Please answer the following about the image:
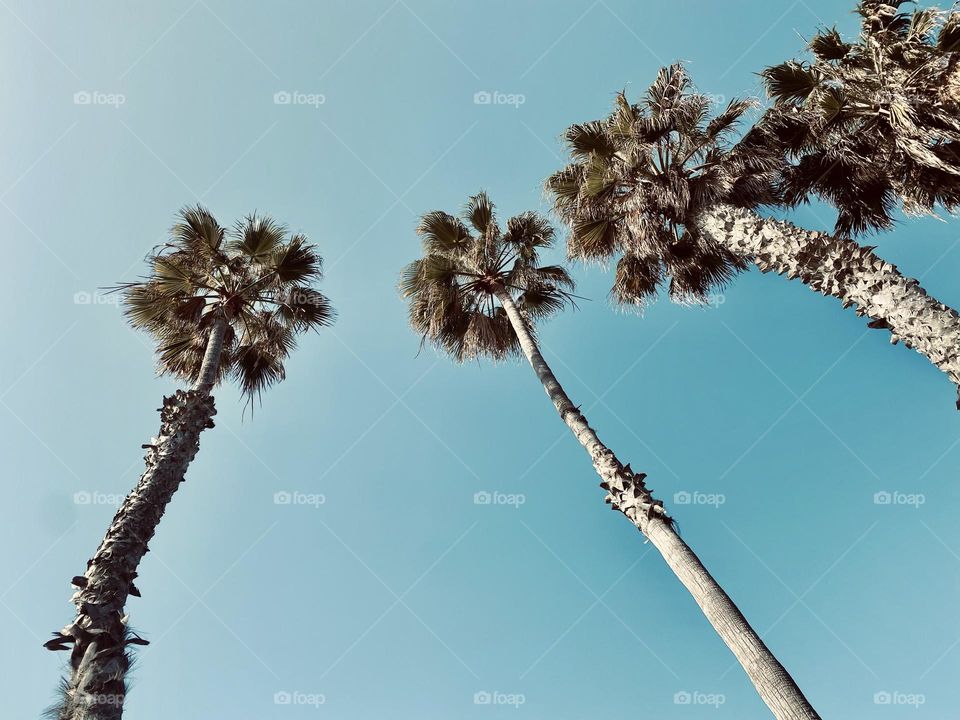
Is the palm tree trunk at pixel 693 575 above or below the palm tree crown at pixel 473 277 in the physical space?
below

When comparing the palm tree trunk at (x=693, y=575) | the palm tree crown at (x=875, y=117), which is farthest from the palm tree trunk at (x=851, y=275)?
the palm tree trunk at (x=693, y=575)

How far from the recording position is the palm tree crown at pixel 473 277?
38.5 feet

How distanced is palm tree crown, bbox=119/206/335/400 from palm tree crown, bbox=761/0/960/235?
8.53 metres

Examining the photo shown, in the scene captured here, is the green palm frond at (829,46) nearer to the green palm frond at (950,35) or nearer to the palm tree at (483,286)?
the green palm frond at (950,35)

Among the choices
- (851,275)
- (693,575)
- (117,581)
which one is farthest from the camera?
(851,275)

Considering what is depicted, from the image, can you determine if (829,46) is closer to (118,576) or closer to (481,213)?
(481,213)

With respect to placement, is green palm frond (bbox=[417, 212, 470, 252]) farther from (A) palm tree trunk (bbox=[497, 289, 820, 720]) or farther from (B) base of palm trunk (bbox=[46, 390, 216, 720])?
(B) base of palm trunk (bbox=[46, 390, 216, 720])

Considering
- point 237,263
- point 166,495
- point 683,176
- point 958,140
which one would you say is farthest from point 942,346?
point 237,263

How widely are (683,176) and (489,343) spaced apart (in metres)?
4.86

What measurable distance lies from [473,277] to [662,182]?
4267 millimetres

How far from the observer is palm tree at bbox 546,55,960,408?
340 inches

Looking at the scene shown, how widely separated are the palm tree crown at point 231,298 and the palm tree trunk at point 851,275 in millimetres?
7327

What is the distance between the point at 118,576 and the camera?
5.45 metres

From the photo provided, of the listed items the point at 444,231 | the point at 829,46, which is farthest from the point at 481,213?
the point at 829,46
